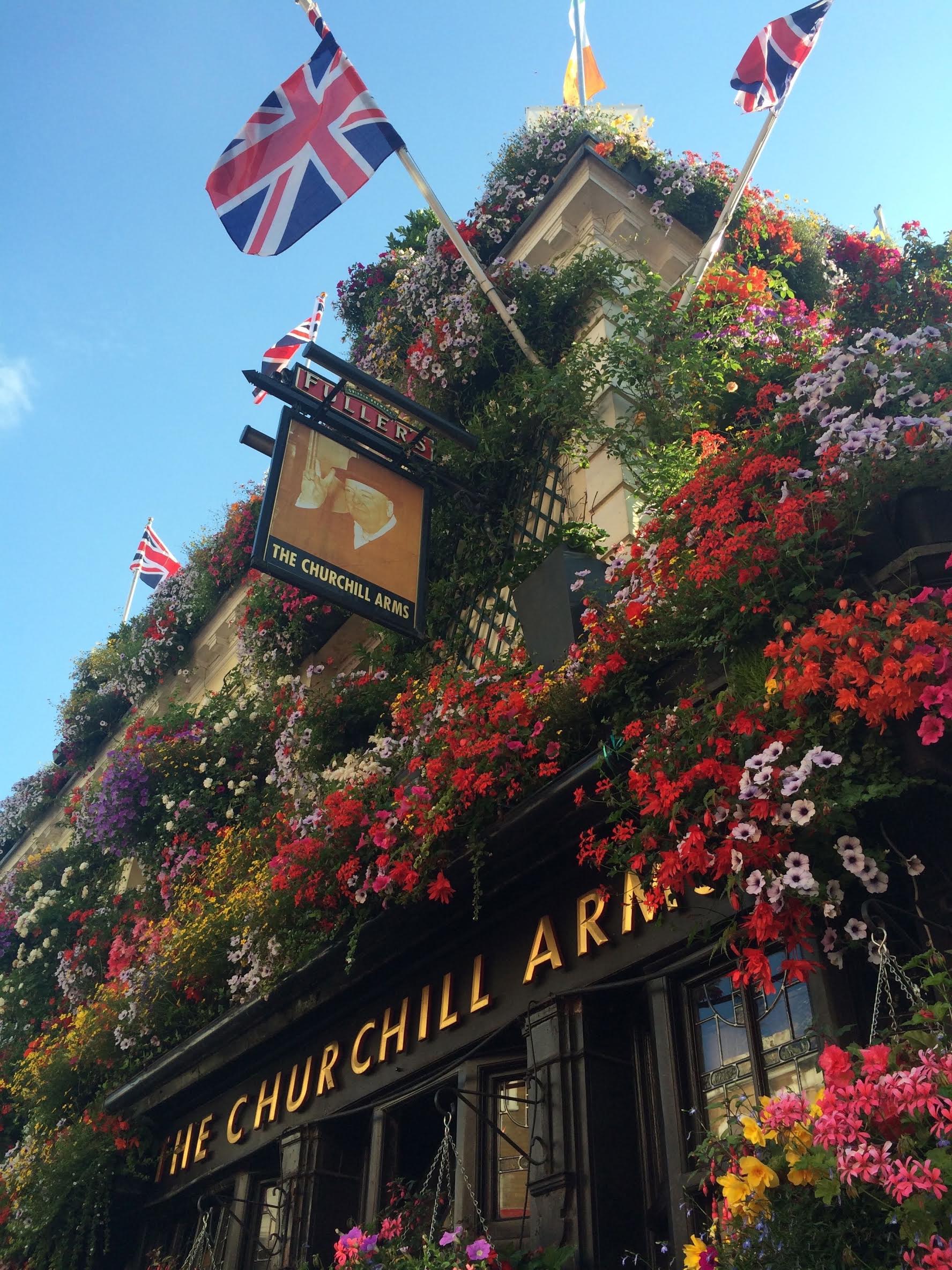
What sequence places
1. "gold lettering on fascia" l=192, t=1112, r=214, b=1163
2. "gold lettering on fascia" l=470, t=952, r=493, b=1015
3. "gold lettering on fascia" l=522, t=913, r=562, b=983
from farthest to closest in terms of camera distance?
1. "gold lettering on fascia" l=192, t=1112, r=214, b=1163
2. "gold lettering on fascia" l=470, t=952, r=493, b=1015
3. "gold lettering on fascia" l=522, t=913, r=562, b=983

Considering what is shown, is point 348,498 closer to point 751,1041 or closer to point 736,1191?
point 751,1041

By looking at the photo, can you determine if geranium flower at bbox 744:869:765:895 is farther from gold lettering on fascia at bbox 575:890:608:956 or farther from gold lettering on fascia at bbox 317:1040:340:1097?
gold lettering on fascia at bbox 317:1040:340:1097

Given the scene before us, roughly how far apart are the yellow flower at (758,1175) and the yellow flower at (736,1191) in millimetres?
24

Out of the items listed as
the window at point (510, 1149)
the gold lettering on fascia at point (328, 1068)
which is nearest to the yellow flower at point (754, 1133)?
the window at point (510, 1149)

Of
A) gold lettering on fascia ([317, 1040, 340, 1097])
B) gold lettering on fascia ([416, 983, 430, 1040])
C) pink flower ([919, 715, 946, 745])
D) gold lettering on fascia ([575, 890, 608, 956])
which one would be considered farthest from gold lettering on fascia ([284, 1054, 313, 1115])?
pink flower ([919, 715, 946, 745])

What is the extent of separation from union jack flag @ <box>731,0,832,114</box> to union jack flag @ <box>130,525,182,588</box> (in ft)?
46.1

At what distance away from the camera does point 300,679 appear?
38.0ft

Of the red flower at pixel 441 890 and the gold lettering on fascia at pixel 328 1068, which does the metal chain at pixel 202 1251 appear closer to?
the gold lettering on fascia at pixel 328 1068

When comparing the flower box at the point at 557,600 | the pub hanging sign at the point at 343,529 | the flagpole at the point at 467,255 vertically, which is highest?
the flagpole at the point at 467,255

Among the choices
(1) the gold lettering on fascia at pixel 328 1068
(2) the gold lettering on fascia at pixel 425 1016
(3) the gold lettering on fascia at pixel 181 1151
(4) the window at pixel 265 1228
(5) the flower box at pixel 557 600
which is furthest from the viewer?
(3) the gold lettering on fascia at pixel 181 1151

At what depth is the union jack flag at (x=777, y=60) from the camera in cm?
897

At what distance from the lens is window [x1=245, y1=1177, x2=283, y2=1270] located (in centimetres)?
745

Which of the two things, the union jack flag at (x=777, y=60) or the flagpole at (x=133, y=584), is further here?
the flagpole at (x=133, y=584)

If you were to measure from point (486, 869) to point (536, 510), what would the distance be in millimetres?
3964
